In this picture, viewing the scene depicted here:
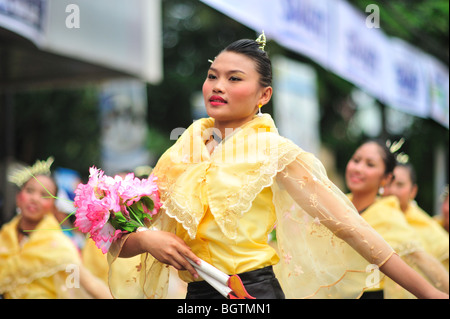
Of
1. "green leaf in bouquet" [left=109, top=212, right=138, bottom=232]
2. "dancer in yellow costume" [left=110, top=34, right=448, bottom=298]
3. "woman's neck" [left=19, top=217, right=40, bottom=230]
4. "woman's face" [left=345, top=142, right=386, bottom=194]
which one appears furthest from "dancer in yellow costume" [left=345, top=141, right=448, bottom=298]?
"woman's neck" [left=19, top=217, right=40, bottom=230]

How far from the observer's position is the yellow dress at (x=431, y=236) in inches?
242

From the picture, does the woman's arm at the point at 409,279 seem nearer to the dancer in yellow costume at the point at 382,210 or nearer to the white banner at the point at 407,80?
the dancer in yellow costume at the point at 382,210

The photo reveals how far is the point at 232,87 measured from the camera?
3.03m

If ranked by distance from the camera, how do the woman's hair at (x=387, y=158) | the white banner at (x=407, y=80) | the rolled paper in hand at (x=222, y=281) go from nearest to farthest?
the rolled paper in hand at (x=222, y=281) < the woman's hair at (x=387, y=158) < the white banner at (x=407, y=80)

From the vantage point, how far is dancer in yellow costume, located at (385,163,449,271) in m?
6.17

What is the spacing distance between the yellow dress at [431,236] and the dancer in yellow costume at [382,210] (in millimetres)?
1208

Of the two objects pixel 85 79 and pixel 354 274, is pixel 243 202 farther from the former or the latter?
pixel 85 79

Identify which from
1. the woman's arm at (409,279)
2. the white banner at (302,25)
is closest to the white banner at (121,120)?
the white banner at (302,25)

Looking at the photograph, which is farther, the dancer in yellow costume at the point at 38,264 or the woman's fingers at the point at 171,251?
the dancer in yellow costume at the point at 38,264

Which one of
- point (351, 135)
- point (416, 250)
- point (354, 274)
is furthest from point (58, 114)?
point (354, 274)

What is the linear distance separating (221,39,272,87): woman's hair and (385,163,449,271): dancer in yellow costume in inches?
127

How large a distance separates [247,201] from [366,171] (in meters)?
2.16

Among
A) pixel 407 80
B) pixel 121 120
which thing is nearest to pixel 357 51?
pixel 407 80

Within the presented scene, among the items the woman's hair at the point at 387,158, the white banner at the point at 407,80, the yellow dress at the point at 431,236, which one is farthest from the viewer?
the white banner at the point at 407,80
